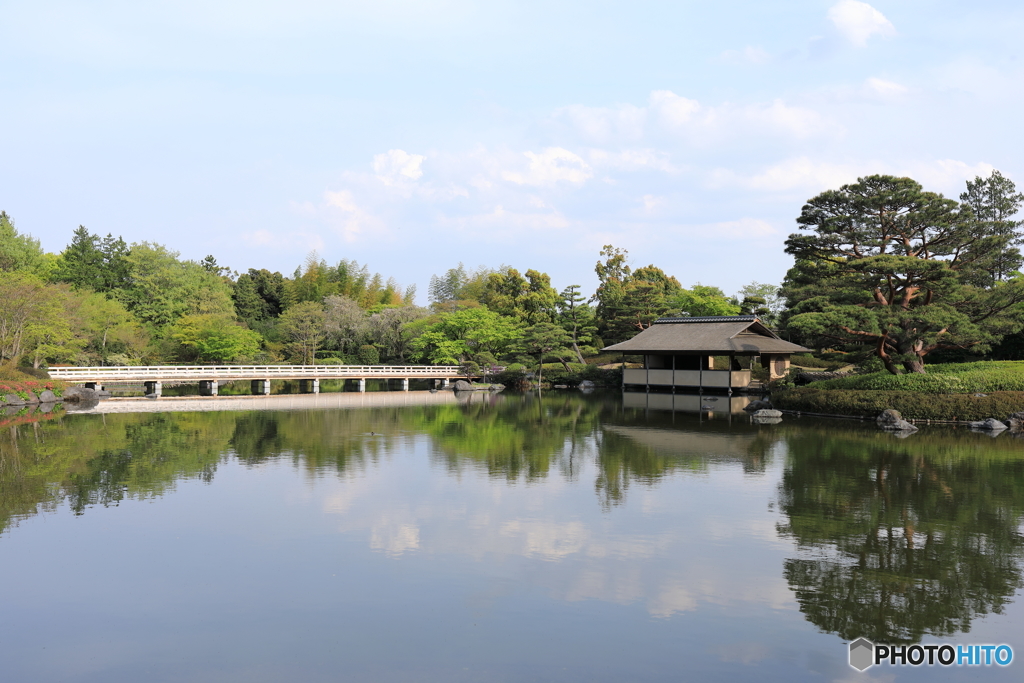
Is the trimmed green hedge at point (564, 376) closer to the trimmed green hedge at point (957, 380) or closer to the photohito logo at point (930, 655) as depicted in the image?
A: the trimmed green hedge at point (957, 380)

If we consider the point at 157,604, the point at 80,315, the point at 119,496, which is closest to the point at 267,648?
the point at 157,604

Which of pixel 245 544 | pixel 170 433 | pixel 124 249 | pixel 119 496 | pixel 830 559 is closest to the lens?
pixel 830 559

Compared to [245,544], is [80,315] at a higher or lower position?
higher

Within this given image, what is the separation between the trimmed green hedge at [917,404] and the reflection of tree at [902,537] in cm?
553

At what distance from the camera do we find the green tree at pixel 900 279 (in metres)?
22.5

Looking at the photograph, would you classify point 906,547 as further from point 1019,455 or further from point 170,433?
point 170,433

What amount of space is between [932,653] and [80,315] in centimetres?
4427

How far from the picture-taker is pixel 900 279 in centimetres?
2417

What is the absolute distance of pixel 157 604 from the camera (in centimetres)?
718

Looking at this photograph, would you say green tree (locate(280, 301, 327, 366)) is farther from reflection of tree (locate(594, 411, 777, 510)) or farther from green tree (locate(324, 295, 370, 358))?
reflection of tree (locate(594, 411, 777, 510))

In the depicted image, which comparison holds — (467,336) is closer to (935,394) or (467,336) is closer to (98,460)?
(935,394)

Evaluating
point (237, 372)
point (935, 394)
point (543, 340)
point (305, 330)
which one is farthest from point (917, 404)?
point (305, 330)

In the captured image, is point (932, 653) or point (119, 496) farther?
point (119, 496)

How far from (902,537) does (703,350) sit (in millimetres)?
22565
